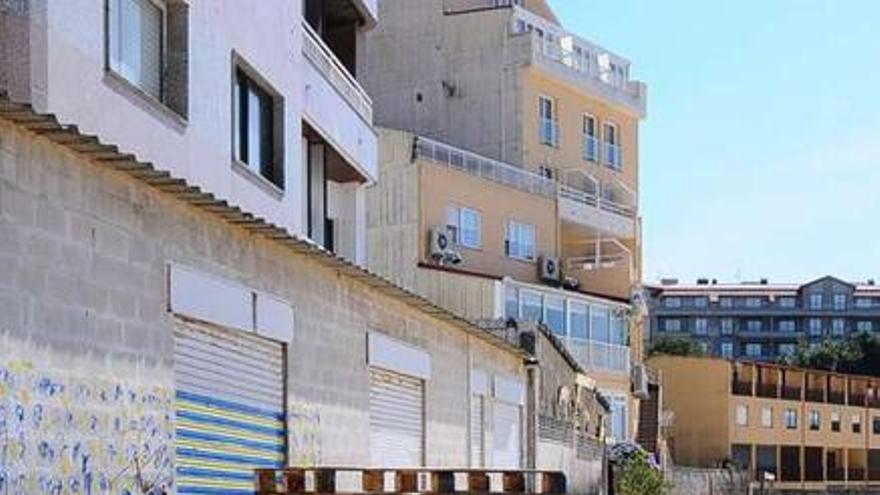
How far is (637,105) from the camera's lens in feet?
198

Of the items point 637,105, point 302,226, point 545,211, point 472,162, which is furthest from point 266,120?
point 637,105

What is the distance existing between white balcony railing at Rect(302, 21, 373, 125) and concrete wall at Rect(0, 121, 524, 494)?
965 centimetres

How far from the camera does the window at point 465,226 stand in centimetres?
4897

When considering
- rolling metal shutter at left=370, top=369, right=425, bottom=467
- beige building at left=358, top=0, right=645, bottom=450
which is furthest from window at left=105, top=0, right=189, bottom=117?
beige building at left=358, top=0, right=645, bottom=450

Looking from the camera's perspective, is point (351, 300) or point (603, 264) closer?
point (351, 300)

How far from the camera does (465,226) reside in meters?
49.8

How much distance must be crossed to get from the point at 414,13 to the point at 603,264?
10.7 meters

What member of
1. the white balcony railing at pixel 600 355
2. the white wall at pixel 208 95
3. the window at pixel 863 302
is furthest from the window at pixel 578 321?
the window at pixel 863 302

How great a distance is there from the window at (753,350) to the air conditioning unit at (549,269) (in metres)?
109

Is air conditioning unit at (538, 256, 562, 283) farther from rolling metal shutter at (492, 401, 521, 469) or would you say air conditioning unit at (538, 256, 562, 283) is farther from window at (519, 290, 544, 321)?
rolling metal shutter at (492, 401, 521, 469)

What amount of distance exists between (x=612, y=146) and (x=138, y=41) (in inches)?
1740

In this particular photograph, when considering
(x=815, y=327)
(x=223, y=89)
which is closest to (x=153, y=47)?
(x=223, y=89)

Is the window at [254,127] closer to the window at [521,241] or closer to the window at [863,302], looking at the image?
the window at [521,241]

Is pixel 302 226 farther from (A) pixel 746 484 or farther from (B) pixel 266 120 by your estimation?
(A) pixel 746 484
